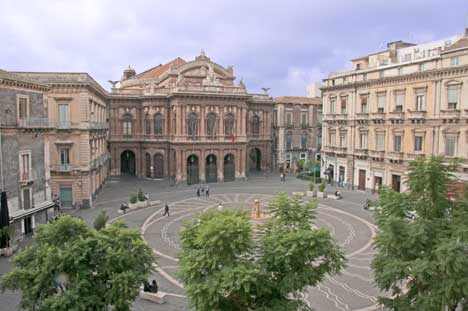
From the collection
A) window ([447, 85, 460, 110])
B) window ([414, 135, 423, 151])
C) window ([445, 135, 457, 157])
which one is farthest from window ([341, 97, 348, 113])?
window ([445, 135, 457, 157])

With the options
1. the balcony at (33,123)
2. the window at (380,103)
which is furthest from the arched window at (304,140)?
the balcony at (33,123)

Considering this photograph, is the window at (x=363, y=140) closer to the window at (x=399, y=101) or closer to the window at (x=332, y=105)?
the window at (x=399, y=101)

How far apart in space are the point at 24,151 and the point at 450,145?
3788 cm

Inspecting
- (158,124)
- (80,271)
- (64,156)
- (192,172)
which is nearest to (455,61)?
(192,172)

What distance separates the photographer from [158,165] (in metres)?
61.0

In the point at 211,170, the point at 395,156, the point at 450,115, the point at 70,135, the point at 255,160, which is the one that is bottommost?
the point at 211,170

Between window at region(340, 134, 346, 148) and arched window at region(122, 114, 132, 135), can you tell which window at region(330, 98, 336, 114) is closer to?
window at region(340, 134, 346, 148)

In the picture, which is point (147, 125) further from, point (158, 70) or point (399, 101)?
point (399, 101)

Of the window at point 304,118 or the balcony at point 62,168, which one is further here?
the window at point 304,118

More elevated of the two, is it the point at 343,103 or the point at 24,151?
the point at 343,103

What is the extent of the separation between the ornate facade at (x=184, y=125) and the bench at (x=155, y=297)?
3702 cm

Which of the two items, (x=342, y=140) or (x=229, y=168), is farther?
(x=229, y=168)

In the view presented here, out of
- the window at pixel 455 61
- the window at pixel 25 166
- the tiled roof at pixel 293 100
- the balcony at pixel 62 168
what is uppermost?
the window at pixel 455 61

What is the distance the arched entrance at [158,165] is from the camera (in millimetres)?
60688
